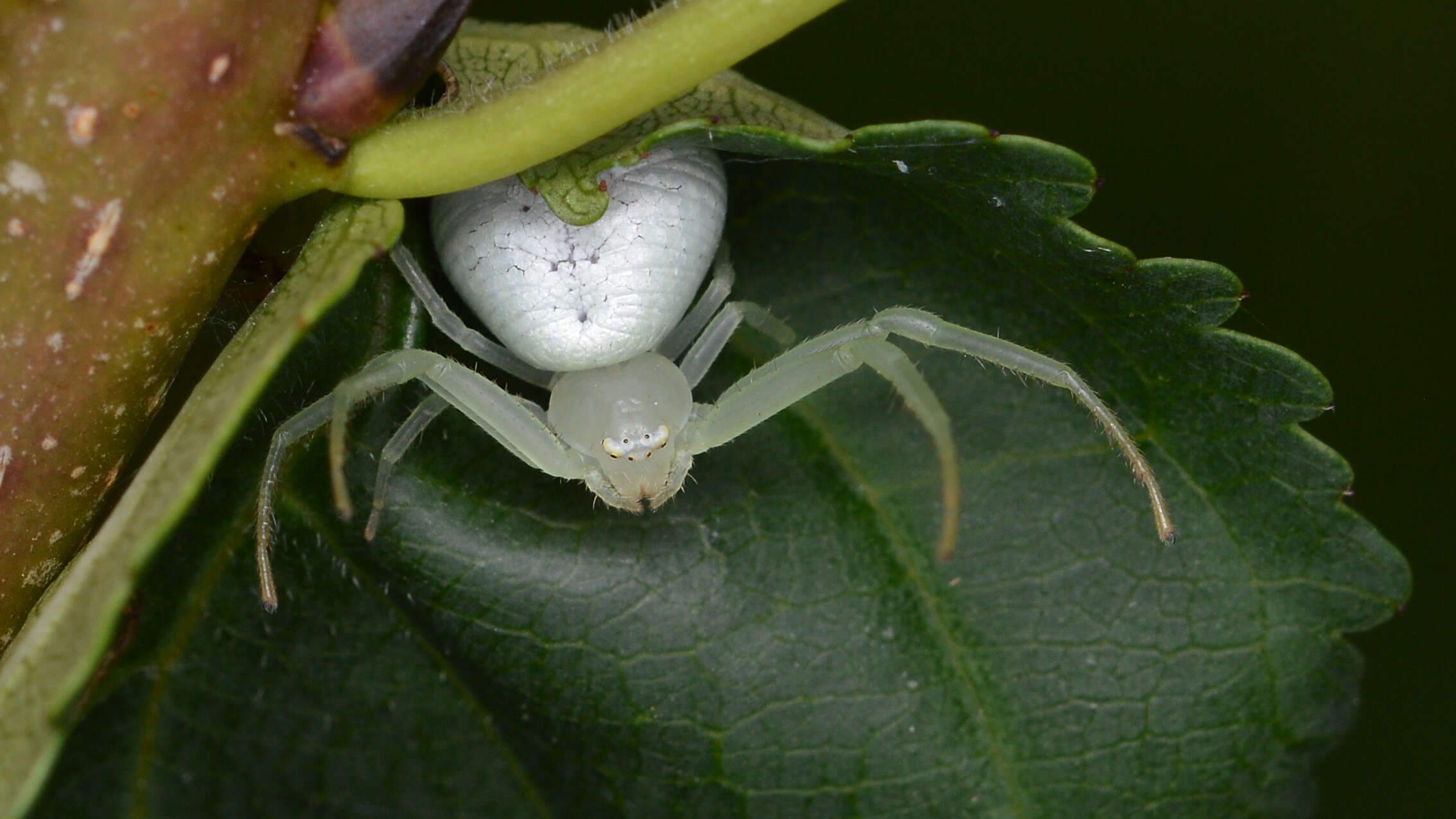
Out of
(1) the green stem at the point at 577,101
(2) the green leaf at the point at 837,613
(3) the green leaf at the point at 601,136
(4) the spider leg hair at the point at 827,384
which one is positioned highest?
(1) the green stem at the point at 577,101

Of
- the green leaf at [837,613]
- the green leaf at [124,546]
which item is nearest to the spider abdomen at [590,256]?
the green leaf at [837,613]

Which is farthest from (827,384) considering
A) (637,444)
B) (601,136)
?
(601,136)

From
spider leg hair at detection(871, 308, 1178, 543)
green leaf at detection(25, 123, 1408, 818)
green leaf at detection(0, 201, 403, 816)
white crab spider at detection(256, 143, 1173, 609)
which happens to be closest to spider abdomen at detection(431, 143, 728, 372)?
white crab spider at detection(256, 143, 1173, 609)

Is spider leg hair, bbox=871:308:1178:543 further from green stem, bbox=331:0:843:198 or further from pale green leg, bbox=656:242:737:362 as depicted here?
green stem, bbox=331:0:843:198

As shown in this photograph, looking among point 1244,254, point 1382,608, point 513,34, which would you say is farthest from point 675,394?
point 1244,254

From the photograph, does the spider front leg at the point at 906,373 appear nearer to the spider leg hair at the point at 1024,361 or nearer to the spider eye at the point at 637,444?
the spider leg hair at the point at 1024,361

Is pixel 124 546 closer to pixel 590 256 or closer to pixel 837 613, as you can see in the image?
pixel 590 256
